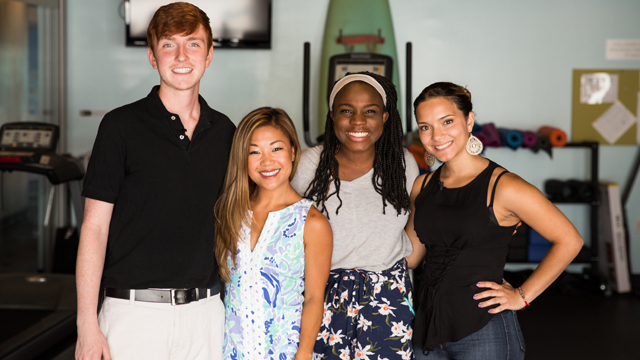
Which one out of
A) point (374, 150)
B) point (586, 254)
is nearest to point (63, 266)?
point (374, 150)

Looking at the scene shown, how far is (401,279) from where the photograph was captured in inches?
69.1

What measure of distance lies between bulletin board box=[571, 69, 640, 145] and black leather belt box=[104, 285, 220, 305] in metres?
4.35

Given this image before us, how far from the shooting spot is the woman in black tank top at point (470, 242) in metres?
1.63

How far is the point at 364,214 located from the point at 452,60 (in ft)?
11.0

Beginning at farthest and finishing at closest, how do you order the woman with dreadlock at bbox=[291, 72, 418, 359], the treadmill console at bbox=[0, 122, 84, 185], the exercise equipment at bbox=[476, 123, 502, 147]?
the exercise equipment at bbox=[476, 123, 502, 147] < the treadmill console at bbox=[0, 122, 84, 185] < the woman with dreadlock at bbox=[291, 72, 418, 359]

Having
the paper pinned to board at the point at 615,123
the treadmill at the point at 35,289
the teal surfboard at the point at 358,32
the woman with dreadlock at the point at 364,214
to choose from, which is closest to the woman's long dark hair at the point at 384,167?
the woman with dreadlock at the point at 364,214

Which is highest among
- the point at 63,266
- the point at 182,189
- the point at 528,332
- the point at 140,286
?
the point at 182,189

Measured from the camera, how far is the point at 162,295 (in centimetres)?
154

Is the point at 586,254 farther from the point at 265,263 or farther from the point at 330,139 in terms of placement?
the point at 265,263

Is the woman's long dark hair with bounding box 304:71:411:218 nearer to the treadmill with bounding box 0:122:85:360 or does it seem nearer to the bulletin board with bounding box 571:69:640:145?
the treadmill with bounding box 0:122:85:360

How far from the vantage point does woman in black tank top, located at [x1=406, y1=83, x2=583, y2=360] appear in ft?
5.34

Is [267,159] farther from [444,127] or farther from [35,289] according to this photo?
[35,289]

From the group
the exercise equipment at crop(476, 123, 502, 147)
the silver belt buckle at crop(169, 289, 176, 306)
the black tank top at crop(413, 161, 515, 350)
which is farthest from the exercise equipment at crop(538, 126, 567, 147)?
the silver belt buckle at crop(169, 289, 176, 306)

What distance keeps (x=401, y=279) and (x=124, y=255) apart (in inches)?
37.2
